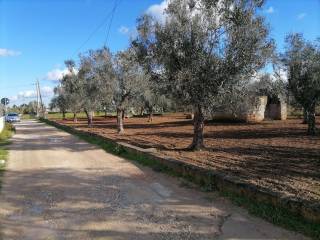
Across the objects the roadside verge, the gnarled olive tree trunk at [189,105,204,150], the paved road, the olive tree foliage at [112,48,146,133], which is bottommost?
the paved road

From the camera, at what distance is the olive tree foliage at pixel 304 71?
67.6 feet

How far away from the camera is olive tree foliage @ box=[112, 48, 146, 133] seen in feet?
90.6

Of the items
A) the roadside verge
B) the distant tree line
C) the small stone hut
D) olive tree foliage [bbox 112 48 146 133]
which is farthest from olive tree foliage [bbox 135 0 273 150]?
the small stone hut

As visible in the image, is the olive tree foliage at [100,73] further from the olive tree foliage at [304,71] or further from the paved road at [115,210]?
the paved road at [115,210]

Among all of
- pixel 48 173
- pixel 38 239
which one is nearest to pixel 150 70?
pixel 48 173

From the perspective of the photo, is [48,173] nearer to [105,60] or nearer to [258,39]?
[258,39]

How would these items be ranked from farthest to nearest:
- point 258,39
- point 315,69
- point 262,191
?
point 315,69
point 258,39
point 262,191

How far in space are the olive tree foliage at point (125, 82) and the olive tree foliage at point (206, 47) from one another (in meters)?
12.4

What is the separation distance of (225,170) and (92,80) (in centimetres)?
2153

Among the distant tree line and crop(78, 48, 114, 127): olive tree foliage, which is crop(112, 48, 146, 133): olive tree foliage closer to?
crop(78, 48, 114, 127): olive tree foliage

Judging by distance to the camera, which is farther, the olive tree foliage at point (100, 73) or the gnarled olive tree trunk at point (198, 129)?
the olive tree foliage at point (100, 73)

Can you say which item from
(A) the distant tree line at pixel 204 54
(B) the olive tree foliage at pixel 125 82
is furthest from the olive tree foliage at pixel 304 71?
(B) the olive tree foliage at pixel 125 82

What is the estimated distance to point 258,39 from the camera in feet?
46.2

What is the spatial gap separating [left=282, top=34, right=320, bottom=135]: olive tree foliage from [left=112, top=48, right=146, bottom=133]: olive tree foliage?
955cm
